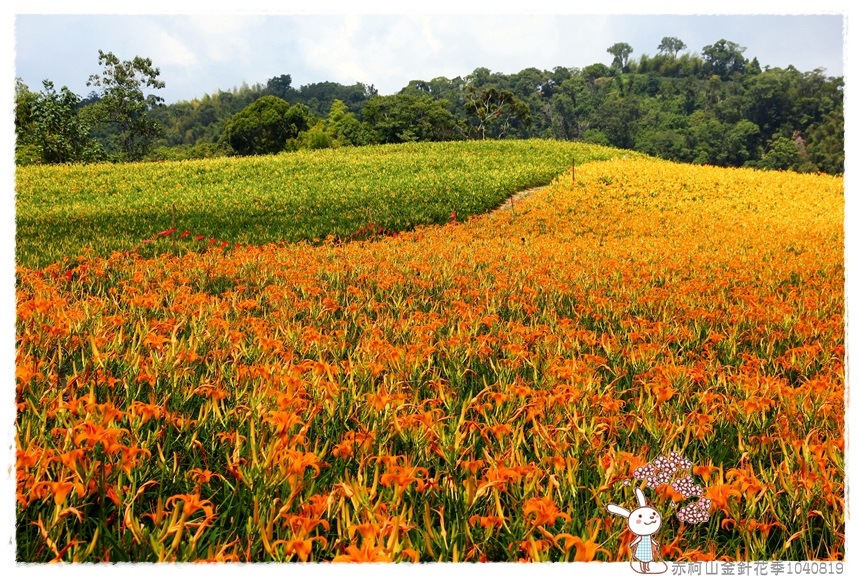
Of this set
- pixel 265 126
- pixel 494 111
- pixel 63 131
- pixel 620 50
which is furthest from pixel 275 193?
pixel 265 126

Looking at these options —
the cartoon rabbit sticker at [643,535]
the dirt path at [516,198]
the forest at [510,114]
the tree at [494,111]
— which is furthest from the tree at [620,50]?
the tree at [494,111]

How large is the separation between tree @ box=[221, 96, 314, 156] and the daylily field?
38631 mm

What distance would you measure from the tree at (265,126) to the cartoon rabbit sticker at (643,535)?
140 feet

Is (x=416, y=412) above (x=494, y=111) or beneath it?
beneath

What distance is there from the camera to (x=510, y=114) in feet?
106

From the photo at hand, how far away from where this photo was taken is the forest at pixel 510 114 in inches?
186

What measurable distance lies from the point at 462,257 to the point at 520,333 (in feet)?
9.64

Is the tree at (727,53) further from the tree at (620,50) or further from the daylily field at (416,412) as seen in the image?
the daylily field at (416,412)

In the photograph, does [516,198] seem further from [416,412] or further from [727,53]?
[416,412]

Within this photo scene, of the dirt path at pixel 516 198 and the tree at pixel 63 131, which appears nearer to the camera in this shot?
the dirt path at pixel 516 198

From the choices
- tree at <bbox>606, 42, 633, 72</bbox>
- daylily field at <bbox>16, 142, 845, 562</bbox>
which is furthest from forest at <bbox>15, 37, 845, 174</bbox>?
daylily field at <bbox>16, 142, 845, 562</bbox>

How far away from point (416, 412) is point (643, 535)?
2.61 ft

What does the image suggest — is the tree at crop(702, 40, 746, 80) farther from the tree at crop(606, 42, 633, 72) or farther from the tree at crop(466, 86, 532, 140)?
the tree at crop(466, 86, 532, 140)

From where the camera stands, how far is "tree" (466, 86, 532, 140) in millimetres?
29359
